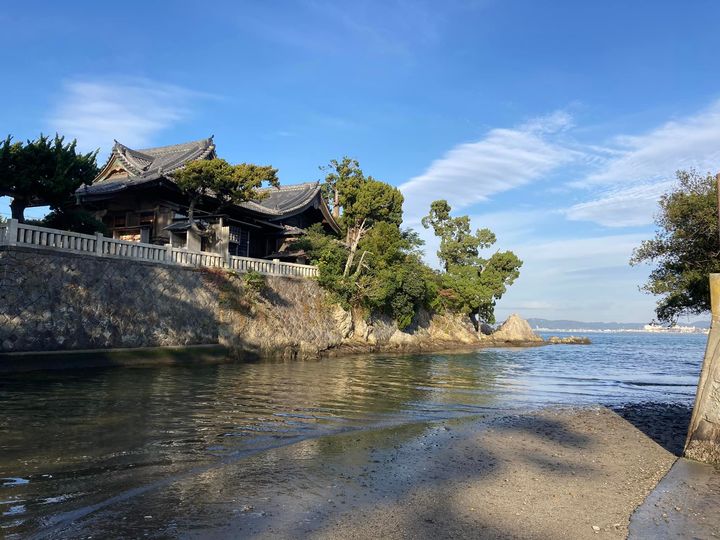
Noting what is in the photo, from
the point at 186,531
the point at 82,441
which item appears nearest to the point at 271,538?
the point at 186,531

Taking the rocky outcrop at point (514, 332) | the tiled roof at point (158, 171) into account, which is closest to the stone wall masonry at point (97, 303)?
the tiled roof at point (158, 171)

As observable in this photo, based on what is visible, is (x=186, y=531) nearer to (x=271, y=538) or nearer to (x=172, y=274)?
(x=271, y=538)

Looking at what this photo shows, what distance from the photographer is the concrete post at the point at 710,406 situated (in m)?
7.23

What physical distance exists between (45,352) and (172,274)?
6.80 metres

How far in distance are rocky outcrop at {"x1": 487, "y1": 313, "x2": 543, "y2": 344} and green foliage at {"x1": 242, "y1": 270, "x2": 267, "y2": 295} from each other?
108ft

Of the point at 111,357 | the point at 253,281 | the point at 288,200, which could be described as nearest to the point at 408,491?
the point at 111,357

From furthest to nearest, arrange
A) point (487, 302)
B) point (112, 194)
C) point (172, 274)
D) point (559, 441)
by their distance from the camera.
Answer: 1. point (487, 302)
2. point (112, 194)
3. point (172, 274)
4. point (559, 441)

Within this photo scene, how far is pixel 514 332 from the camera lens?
2176 inches

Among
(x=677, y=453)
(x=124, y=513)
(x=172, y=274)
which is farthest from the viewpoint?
(x=172, y=274)

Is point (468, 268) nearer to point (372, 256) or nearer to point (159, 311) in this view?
point (372, 256)

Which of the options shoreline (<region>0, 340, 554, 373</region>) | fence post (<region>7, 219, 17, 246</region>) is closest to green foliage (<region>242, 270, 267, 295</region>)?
shoreline (<region>0, 340, 554, 373</region>)

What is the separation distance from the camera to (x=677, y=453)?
810 centimetres

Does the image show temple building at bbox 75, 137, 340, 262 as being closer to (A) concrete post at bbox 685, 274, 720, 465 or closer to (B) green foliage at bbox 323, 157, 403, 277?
(B) green foliage at bbox 323, 157, 403, 277

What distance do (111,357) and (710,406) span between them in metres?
19.1
